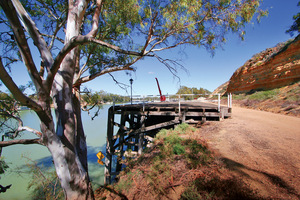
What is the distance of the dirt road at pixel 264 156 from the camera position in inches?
81.4

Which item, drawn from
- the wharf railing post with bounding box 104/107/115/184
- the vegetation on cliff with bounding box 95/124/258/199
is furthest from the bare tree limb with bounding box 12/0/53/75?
the wharf railing post with bounding box 104/107/115/184

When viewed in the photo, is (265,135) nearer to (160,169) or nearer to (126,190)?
(160,169)

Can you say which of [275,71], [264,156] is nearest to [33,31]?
[264,156]

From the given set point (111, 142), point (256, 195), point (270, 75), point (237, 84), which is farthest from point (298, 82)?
point (111, 142)

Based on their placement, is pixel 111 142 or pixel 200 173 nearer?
pixel 200 173

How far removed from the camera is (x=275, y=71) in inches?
484

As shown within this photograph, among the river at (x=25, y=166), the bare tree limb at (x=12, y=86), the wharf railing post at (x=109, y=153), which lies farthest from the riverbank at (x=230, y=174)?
the river at (x=25, y=166)

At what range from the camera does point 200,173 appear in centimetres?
252

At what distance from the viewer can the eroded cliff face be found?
10945 millimetres

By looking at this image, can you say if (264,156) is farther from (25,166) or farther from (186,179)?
(25,166)

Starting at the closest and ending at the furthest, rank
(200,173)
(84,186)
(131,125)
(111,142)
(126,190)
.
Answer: (200,173), (84,186), (126,190), (111,142), (131,125)

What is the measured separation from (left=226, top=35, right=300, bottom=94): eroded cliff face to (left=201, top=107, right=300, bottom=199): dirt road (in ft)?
32.0

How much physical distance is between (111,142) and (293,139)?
6798 millimetres

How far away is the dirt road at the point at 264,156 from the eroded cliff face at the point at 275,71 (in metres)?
9.75
